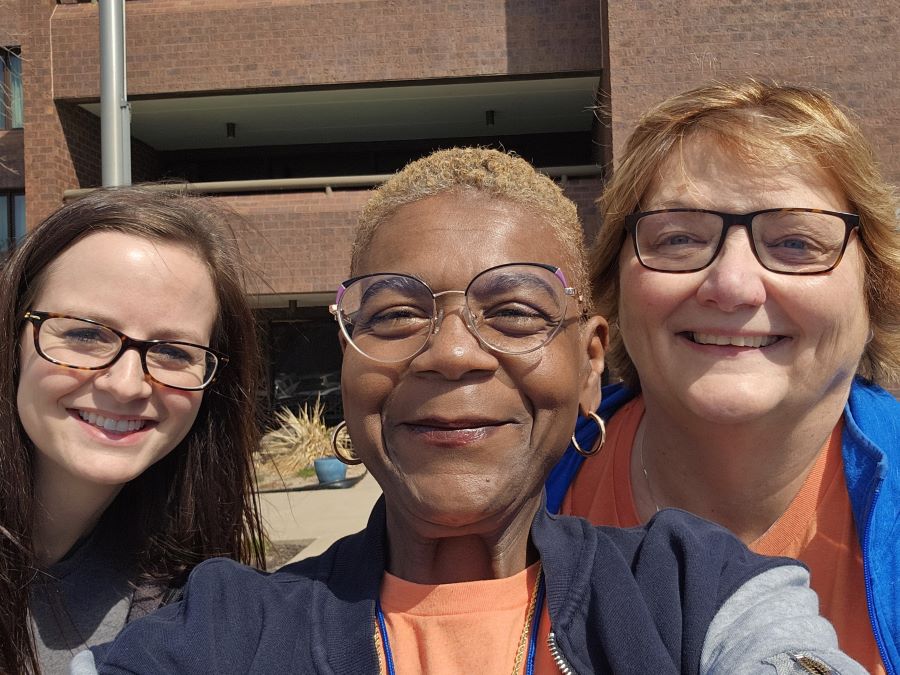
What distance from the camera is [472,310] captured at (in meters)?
1.54

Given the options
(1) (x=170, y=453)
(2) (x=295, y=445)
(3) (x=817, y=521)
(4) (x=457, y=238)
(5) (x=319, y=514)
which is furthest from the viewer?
(2) (x=295, y=445)

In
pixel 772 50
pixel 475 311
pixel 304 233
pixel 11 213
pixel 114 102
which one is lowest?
pixel 475 311

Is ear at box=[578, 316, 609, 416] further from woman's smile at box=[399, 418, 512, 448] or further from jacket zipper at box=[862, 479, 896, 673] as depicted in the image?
jacket zipper at box=[862, 479, 896, 673]

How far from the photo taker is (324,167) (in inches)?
667

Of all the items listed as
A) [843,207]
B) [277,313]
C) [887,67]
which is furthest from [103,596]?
[277,313]

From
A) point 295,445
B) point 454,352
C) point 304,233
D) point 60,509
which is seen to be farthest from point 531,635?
point 304,233

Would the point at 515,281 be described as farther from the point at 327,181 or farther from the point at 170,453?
the point at 327,181

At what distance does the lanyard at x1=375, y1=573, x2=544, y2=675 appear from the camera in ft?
4.86

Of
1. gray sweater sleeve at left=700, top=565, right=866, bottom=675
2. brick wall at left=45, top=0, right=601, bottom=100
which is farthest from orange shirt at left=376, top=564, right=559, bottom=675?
brick wall at left=45, top=0, right=601, bottom=100

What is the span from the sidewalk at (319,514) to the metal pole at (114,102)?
3.38 meters

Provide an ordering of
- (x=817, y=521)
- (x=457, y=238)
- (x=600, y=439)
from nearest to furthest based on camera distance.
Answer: (x=457, y=238)
(x=817, y=521)
(x=600, y=439)

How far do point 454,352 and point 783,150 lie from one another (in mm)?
996

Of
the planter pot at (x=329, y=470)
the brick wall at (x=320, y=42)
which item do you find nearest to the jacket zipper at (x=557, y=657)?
the planter pot at (x=329, y=470)

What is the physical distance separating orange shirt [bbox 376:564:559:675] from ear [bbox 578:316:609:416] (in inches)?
15.4
